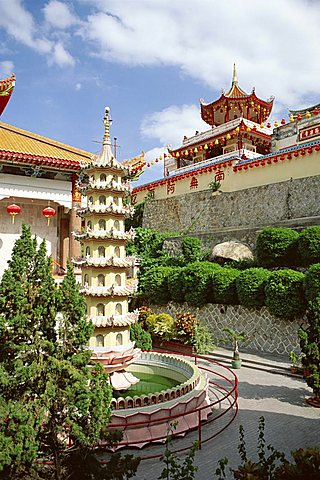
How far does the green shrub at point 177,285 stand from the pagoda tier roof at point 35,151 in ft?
22.8

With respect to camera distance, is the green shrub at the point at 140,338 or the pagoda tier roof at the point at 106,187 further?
the green shrub at the point at 140,338

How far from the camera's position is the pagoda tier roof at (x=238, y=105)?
32969 millimetres

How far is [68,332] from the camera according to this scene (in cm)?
569

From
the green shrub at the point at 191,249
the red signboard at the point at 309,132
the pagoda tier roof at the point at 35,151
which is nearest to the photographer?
the pagoda tier roof at the point at 35,151

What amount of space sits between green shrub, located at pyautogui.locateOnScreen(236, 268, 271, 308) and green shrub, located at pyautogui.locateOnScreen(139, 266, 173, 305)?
4880mm

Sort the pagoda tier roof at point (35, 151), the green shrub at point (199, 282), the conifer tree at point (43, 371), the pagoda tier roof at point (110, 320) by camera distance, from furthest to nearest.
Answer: the green shrub at point (199, 282) < the pagoda tier roof at point (35, 151) < the pagoda tier roof at point (110, 320) < the conifer tree at point (43, 371)

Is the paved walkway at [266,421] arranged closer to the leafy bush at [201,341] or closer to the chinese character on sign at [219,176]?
the leafy bush at [201,341]

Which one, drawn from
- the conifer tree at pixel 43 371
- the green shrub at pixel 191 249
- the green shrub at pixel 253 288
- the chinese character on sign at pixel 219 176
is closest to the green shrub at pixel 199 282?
the green shrub at pixel 253 288

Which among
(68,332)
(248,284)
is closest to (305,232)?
(248,284)

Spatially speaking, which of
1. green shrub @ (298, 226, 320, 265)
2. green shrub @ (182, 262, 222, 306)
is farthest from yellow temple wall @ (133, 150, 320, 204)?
green shrub @ (182, 262, 222, 306)

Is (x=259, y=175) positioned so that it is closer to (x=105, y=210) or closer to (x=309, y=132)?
(x=309, y=132)

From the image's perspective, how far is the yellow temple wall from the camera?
847 inches

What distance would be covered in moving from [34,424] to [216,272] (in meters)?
14.4

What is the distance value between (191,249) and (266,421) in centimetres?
1339
